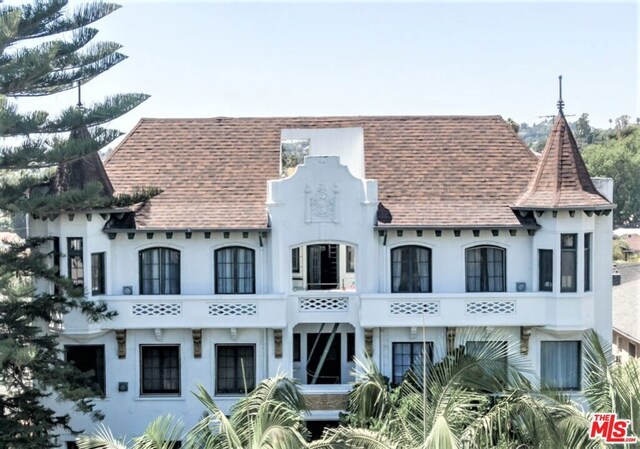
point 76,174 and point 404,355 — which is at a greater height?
point 76,174

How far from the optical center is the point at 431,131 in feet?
67.7

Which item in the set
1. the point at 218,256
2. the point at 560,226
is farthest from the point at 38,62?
the point at 560,226

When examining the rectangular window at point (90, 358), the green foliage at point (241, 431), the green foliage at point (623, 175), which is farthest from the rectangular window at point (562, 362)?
the green foliage at point (623, 175)

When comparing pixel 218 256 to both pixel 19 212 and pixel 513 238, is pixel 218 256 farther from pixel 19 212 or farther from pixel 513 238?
pixel 513 238

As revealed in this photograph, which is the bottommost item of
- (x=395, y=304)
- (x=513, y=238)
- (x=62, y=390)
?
(x=62, y=390)

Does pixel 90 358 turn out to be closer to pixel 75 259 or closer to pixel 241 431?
pixel 75 259

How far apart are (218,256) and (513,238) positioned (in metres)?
6.78

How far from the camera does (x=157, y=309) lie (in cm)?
1819

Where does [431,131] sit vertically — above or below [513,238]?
above

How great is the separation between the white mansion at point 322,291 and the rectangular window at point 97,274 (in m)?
0.03

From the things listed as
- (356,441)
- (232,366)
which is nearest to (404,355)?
(232,366)

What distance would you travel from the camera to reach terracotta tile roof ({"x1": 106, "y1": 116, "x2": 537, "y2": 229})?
18.5m

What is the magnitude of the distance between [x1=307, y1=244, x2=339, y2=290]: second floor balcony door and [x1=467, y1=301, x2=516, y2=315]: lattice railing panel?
3785 mm
